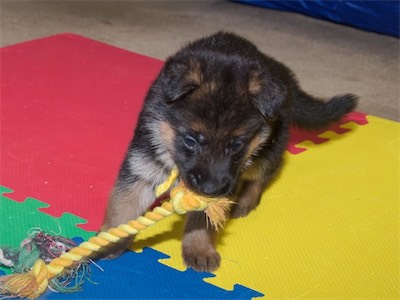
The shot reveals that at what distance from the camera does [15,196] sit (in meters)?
3.36

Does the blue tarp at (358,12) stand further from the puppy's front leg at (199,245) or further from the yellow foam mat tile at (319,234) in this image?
the puppy's front leg at (199,245)

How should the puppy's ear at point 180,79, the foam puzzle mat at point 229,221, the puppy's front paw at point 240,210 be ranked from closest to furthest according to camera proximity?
the puppy's ear at point 180,79, the foam puzzle mat at point 229,221, the puppy's front paw at point 240,210

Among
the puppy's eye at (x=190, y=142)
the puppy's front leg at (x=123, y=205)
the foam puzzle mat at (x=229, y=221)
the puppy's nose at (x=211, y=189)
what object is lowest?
the foam puzzle mat at (x=229, y=221)

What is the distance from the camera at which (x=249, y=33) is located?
6.80 m

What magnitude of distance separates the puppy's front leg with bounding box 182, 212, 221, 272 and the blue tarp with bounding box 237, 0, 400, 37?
12.3 ft

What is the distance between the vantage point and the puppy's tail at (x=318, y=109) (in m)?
3.64

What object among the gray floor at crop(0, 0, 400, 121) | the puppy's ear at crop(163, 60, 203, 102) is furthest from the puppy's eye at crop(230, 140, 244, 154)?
the gray floor at crop(0, 0, 400, 121)

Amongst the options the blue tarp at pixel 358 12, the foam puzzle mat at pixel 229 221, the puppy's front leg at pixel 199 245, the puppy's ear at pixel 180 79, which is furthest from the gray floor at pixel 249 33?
the puppy's ear at pixel 180 79

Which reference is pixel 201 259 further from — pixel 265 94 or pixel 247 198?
pixel 265 94

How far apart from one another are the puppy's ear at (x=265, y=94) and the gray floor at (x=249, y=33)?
8.20 ft

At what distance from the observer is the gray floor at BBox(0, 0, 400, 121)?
567 centimetres

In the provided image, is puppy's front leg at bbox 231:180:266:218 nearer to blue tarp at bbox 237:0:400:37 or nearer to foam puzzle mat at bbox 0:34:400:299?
foam puzzle mat at bbox 0:34:400:299

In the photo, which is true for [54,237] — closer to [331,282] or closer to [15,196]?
[15,196]

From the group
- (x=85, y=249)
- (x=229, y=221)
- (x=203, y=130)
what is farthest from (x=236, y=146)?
(x=229, y=221)
